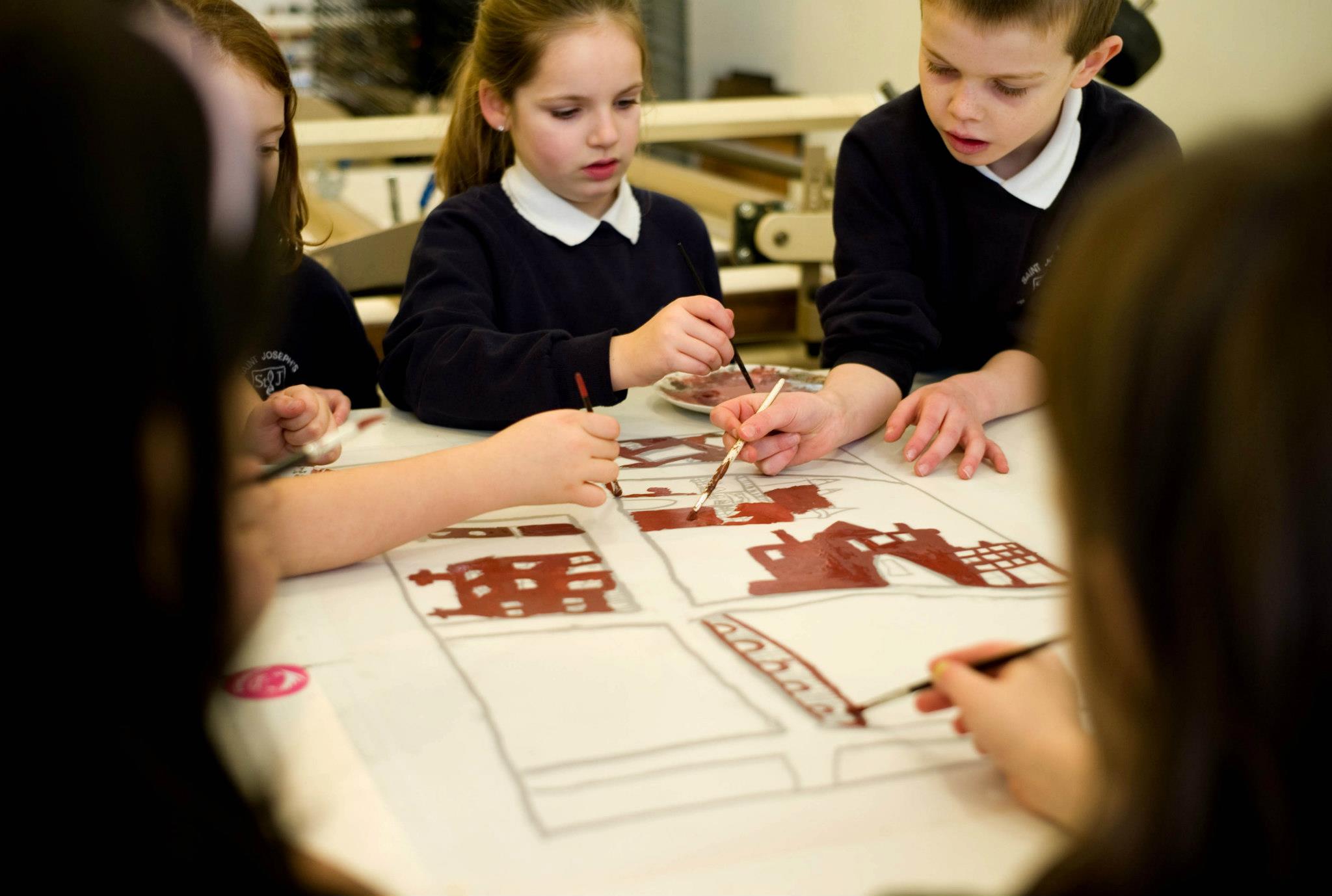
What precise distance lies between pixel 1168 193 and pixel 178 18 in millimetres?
1020

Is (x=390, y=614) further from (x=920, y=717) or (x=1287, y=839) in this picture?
(x=1287, y=839)

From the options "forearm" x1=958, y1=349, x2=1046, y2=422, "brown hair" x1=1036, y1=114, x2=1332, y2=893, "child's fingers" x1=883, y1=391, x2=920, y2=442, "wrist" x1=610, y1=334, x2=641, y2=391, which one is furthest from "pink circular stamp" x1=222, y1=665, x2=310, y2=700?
"forearm" x1=958, y1=349, x2=1046, y2=422

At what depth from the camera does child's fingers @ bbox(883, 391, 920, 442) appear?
1156 mm

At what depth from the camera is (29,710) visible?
0.39 meters

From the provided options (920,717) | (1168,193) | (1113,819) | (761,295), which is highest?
(1168,193)

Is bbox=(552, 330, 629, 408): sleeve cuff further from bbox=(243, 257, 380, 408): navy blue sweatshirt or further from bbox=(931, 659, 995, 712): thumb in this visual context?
bbox=(931, 659, 995, 712): thumb

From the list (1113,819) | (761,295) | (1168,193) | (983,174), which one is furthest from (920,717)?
(761,295)

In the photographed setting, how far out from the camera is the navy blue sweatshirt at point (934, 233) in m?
1.32

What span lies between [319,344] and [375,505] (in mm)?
696

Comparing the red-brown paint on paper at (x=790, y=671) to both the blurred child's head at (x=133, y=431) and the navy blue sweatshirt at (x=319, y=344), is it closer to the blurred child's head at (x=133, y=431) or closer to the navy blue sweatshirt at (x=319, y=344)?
the blurred child's head at (x=133, y=431)

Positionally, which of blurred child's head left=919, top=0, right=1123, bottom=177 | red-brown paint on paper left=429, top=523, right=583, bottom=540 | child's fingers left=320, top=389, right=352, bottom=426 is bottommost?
child's fingers left=320, top=389, right=352, bottom=426

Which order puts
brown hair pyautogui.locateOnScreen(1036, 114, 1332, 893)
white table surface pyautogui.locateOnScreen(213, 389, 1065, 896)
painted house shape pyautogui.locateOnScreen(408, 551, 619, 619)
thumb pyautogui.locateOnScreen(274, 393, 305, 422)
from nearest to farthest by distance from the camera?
brown hair pyautogui.locateOnScreen(1036, 114, 1332, 893), white table surface pyautogui.locateOnScreen(213, 389, 1065, 896), painted house shape pyautogui.locateOnScreen(408, 551, 619, 619), thumb pyautogui.locateOnScreen(274, 393, 305, 422)

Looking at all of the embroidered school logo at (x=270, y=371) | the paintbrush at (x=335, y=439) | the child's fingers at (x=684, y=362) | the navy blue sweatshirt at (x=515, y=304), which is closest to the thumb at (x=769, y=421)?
the child's fingers at (x=684, y=362)

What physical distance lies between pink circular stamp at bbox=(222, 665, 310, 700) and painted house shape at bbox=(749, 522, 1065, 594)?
320 mm
